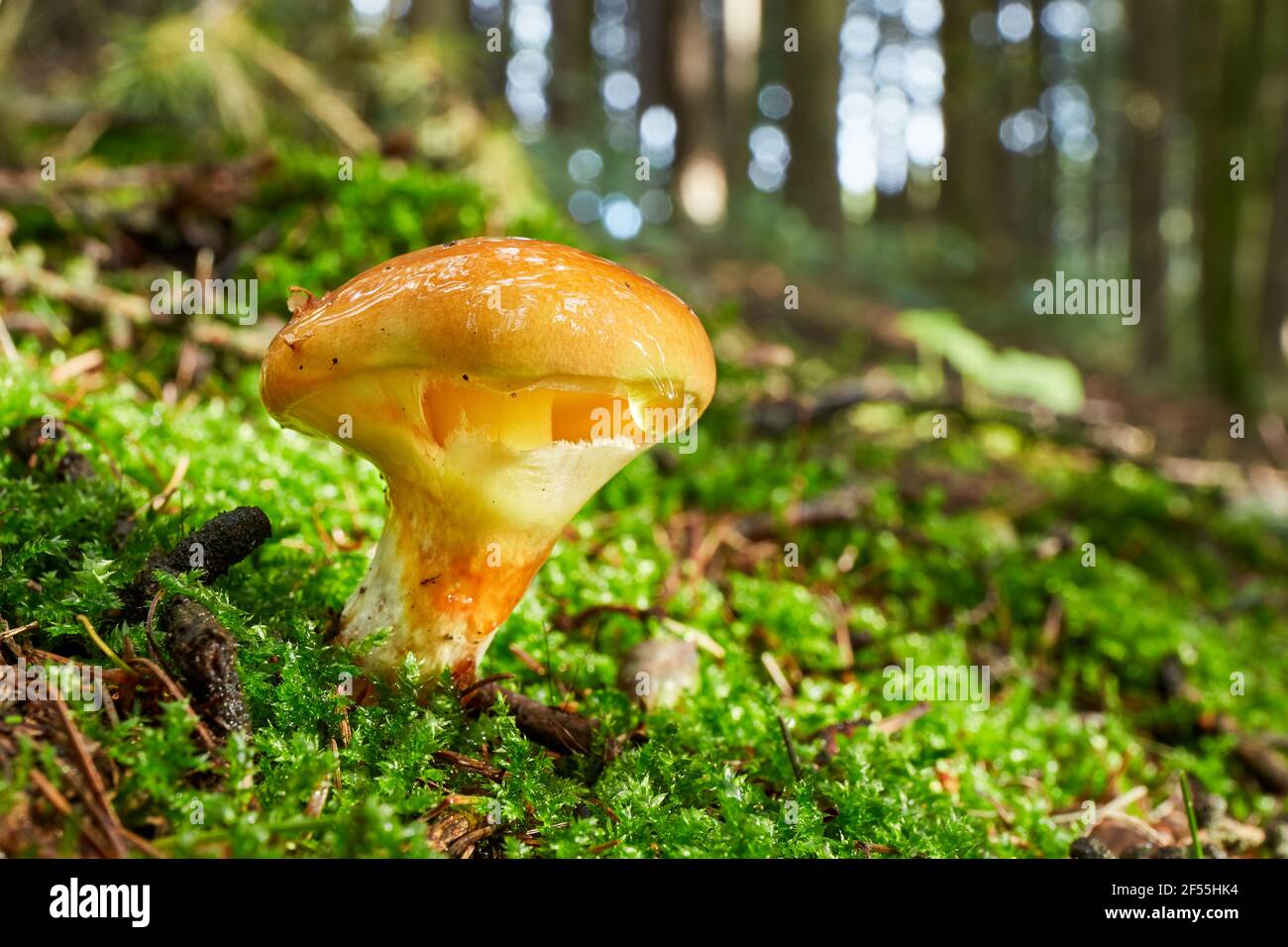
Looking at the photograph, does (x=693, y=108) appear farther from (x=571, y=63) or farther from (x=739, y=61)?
(x=571, y=63)

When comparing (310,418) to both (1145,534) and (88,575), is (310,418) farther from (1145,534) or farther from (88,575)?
(1145,534)

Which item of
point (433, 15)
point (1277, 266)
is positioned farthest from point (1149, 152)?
point (433, 15)

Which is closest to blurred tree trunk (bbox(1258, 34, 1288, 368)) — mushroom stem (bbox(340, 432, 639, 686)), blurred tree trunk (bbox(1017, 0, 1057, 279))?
blurred tree trunk (bbox(1017, 0, 1057, 279))

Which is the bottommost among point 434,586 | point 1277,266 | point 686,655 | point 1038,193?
point 686,655

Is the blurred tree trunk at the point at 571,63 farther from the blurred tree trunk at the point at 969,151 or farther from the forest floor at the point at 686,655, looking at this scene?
the forest floor at the point at 686,655

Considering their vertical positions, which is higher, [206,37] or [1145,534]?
[206,37]

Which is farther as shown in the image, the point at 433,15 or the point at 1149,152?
the point at 1149,152
